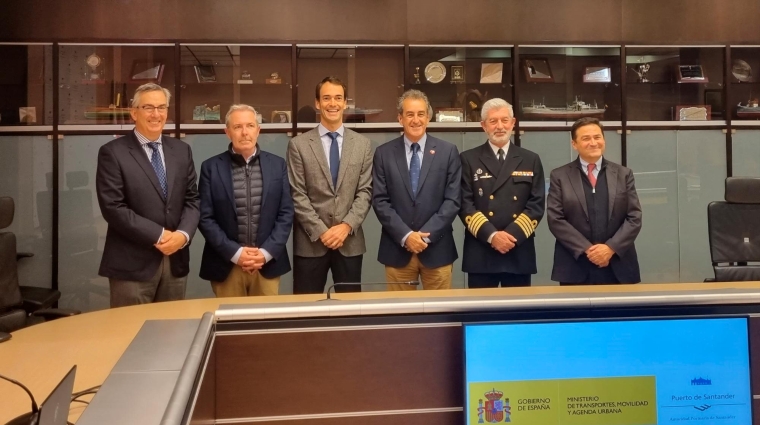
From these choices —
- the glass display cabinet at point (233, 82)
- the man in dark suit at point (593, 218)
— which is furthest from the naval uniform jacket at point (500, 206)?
the glass display cabinet at point (233, 82)

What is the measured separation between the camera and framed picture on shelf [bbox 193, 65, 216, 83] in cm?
459

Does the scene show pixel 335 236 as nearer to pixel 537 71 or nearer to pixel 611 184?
pixel 611 184

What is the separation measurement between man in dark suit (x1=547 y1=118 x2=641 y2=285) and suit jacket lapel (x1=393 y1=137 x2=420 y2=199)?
2.41 ft

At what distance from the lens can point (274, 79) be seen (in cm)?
466

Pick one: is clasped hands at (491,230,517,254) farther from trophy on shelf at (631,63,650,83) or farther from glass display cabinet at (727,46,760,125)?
glass display cabinet at (727,46,760,125)

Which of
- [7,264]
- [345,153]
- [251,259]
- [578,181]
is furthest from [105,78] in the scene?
[578,181]

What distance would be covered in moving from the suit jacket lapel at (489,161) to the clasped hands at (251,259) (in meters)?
1.26

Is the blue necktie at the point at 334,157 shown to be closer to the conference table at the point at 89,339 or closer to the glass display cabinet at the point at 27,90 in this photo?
the conference table at the point at 89,339

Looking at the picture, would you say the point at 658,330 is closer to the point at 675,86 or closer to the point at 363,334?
the point at 363,334

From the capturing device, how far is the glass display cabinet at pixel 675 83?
16.3 ft

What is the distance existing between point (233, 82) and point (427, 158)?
197 centimetres

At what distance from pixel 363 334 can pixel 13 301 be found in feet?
8.35

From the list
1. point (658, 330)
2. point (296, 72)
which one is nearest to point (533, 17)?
point (296, 72)

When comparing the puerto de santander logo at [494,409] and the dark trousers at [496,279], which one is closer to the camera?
the puerto de santander logo at [494,409]
